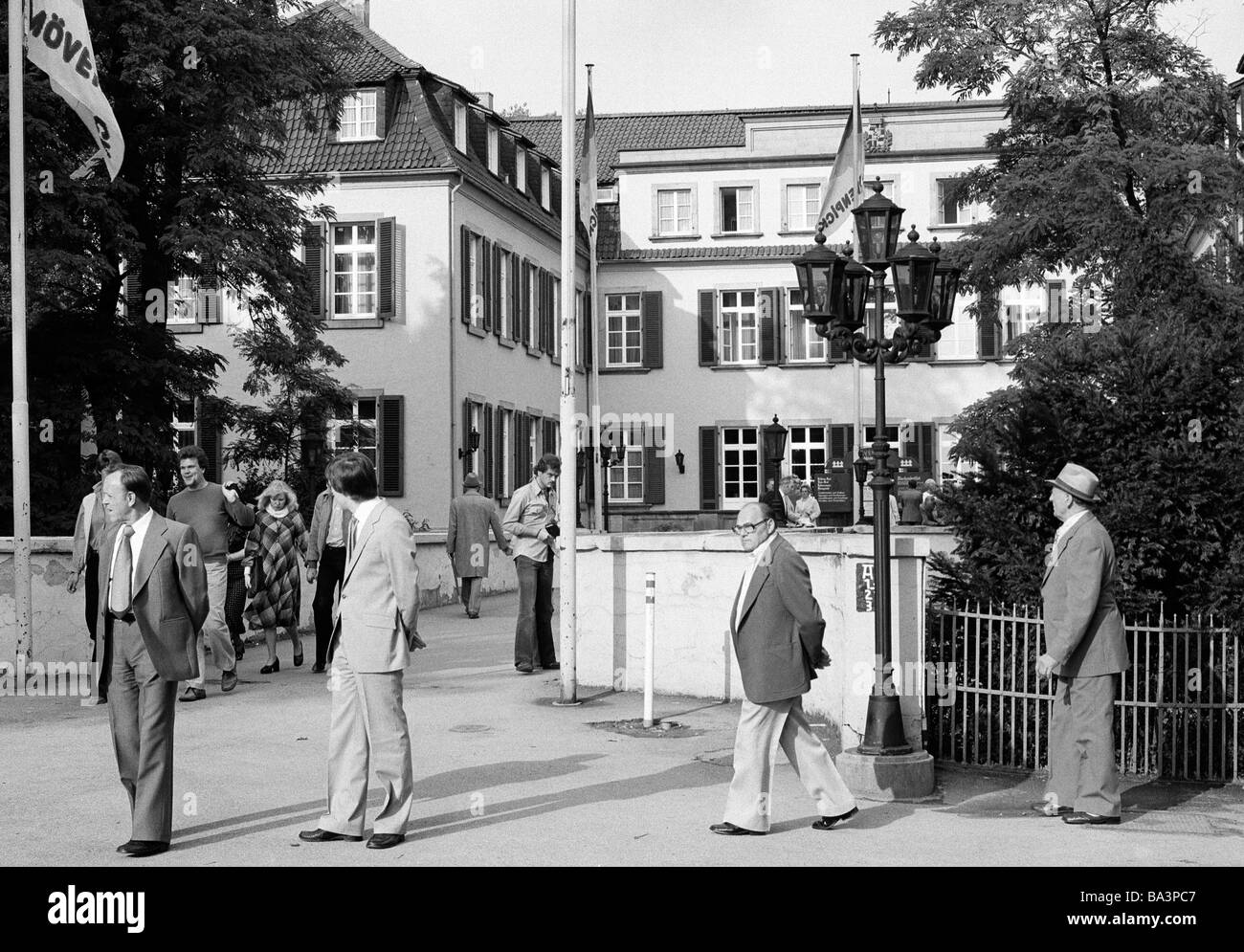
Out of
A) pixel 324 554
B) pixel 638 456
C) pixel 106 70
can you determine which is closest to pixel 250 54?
pixel 106 70

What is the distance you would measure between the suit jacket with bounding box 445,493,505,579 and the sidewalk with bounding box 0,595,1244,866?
24.9 feet

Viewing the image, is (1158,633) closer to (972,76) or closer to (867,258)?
(867,258)

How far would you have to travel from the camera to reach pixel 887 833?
851 cm

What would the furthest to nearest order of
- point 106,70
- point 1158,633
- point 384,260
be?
point 384,260 < point 106,70 < point 1158,633

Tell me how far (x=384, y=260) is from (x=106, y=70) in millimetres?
13151

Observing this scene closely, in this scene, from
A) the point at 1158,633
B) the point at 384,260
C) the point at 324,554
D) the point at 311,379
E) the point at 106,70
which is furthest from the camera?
the point at 384,260

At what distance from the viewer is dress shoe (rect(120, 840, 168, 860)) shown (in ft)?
25.3

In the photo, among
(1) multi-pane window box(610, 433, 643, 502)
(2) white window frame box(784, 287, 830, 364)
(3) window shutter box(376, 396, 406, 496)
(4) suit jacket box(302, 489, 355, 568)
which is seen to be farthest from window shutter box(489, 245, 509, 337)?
(4) suit jacket box(302, 489, 355, 568)

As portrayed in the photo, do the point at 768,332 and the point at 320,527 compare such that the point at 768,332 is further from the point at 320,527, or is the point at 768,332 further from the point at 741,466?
the point at 320,527

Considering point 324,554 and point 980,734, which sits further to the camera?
point 324,554

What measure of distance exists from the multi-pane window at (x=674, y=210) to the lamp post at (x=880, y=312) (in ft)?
124

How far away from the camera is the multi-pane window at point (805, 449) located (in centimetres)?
4759

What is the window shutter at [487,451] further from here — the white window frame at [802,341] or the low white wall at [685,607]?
the low white wall at [685,607]

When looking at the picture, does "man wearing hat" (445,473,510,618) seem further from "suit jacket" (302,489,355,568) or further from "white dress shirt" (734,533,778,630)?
"white dress shirt" (734,533,778,630)
